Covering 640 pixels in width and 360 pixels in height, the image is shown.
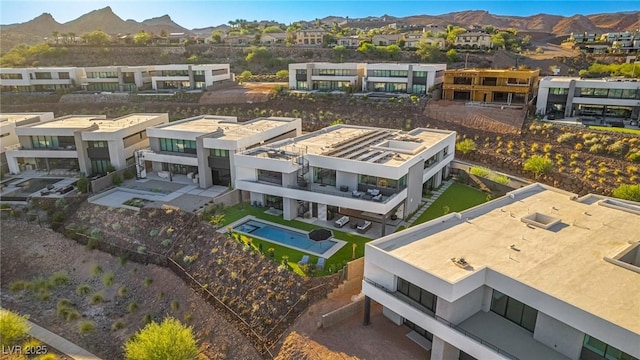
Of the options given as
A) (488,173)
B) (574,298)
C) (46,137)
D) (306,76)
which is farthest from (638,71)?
(46,137)

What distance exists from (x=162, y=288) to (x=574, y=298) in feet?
90.8

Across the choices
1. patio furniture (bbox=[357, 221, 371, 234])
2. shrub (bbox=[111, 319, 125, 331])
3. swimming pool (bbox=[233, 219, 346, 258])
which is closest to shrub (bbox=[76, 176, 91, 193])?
shrub (bbox=[111, 319, 125, 331])

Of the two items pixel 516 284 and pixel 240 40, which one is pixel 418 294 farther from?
pixel 240 40

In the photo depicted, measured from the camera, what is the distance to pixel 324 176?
120 ft

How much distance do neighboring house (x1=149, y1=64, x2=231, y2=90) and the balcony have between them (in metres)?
70.1

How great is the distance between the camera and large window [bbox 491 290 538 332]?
1961cm

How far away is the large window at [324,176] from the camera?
3609cm

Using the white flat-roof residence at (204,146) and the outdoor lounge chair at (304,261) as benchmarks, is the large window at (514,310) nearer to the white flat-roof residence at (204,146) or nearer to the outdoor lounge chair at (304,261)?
the outdoor lounge chair at (304,261)

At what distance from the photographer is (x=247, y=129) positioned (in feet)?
155

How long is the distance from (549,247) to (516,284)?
5.11 metres

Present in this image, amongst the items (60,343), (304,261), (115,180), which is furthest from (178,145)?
(304,261)

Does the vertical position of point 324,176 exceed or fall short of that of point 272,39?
it falls short

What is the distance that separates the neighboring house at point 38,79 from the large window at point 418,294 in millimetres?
86138

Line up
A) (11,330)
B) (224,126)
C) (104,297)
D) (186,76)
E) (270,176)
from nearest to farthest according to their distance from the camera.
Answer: (11,330) → (104,297) → (270,176) → (224,126) → (186,76)
